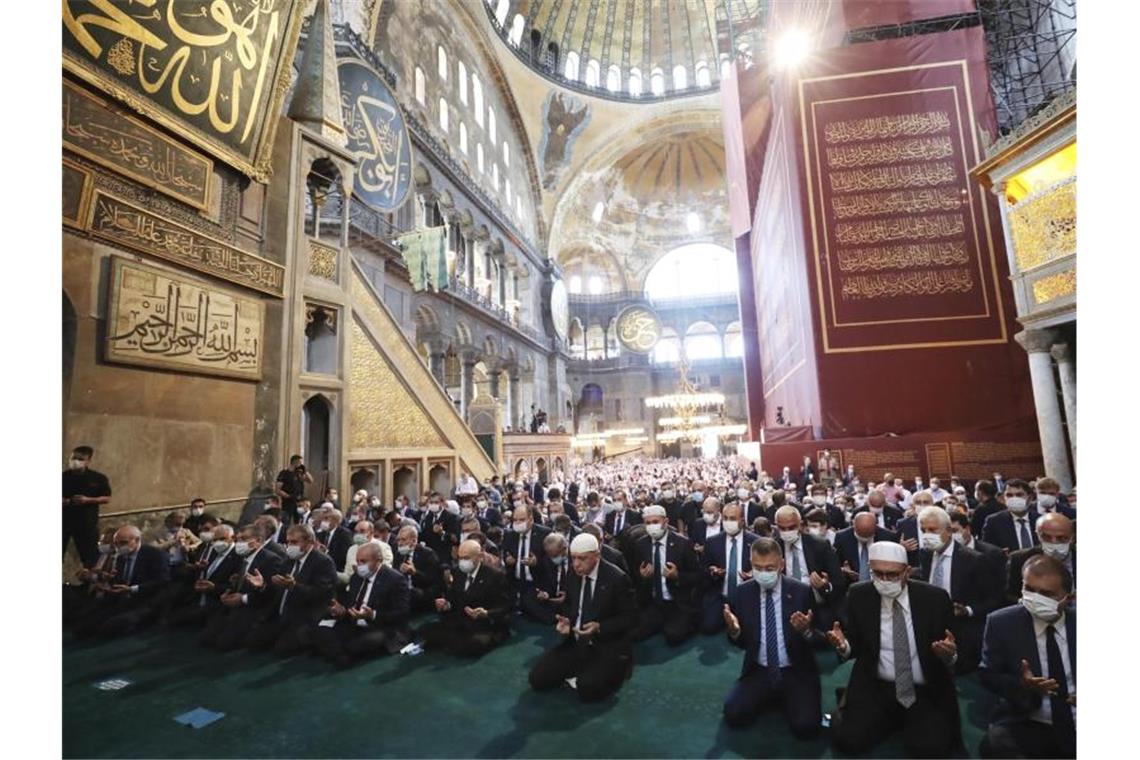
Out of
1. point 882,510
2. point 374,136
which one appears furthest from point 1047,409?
point 374,136

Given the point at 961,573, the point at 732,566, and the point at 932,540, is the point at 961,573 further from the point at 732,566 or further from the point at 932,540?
the point at 732,566

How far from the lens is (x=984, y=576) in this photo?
327 centimetres

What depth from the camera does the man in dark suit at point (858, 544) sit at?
12.7ft

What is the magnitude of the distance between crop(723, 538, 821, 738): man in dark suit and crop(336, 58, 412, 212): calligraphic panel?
9.65m

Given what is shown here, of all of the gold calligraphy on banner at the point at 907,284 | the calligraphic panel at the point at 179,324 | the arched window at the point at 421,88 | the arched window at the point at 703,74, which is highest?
the arched window at the point at 703,74

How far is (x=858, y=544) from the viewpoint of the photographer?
401 centimetres

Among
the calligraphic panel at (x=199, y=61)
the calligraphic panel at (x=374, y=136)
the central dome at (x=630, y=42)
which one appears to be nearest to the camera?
the calligraphic panel at (x=199, y=61)

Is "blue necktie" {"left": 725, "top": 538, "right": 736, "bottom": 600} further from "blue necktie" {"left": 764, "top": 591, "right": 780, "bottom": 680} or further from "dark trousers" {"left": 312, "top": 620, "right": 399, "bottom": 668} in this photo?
"dark trousers" {"left": 312, "top": 620, "right": 399, "bottom": 668}

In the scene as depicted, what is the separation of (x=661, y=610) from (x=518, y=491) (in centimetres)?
Answer: 469

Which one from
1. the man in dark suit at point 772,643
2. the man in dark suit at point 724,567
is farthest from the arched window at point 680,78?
the man in dark suit at point 772,643

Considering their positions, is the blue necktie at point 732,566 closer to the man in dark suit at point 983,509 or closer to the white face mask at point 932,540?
the white face mask at point 932,540

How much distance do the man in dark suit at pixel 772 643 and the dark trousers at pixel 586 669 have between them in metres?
0.59

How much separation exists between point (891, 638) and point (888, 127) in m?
10.0

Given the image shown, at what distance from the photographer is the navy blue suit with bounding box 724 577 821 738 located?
2.43 m
